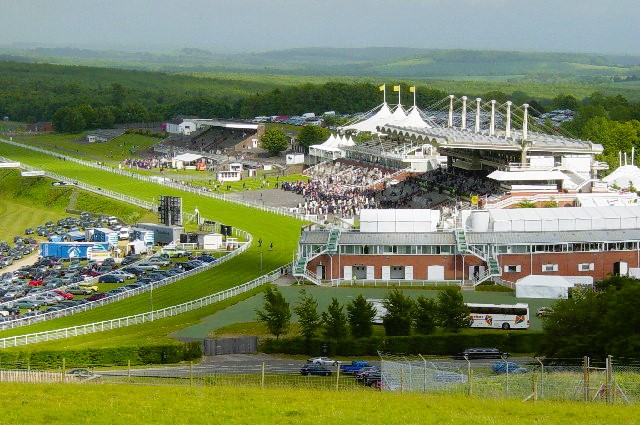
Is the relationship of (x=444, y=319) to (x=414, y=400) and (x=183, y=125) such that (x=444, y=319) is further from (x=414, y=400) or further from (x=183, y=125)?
(x=183, y=125)

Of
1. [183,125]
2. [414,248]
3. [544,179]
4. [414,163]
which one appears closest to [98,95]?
[183,125]

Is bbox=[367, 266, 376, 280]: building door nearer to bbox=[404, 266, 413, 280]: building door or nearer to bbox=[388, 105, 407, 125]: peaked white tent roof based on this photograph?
bbox=[404, 266, 413, 280]: building door

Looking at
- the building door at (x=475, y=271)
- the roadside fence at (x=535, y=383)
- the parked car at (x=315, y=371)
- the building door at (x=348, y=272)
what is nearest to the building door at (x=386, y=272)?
the building door at (x=348, y=272)

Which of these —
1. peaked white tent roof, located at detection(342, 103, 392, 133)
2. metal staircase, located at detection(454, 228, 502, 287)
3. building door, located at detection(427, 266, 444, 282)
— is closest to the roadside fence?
metal staircase, located at detection(454, 228, 502, 287)

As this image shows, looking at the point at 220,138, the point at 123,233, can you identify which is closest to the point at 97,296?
the point at 123,233

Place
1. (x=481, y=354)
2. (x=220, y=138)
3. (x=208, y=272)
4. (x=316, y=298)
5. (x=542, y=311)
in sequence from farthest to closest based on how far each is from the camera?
(x=220, y=138)
(x=208, y=272)
(x=316, y=298)
(x=542, y=311)
(x=481, y=354)

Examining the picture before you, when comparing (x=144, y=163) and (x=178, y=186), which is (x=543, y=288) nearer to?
(x=178, y=186)

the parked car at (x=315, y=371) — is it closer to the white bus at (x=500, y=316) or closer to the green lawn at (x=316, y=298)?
the green lawn at (x=316, y=298)
